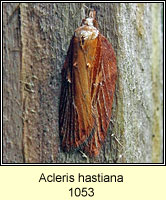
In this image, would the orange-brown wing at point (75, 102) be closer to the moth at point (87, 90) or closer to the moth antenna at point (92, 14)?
the moth at point (87, 90)

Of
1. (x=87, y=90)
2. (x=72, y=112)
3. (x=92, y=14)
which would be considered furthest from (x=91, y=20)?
(x=72, y=112)

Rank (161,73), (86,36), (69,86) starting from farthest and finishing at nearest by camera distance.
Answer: (161,73) < (86,36) < (69,86)

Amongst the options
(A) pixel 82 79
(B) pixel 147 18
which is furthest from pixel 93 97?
(B) pixel 147 18

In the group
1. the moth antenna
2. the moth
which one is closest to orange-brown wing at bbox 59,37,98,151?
the moth

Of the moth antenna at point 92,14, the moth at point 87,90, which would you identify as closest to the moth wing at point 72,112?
the moth at point 87,90

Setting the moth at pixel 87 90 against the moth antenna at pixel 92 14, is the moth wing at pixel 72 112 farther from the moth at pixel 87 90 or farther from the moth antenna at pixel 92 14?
the moth antenna at pixel 92 14

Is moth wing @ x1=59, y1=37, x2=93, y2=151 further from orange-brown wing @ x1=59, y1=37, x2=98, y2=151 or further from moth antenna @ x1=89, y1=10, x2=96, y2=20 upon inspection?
moth antenna @ x1=89, y1=10, x2=96, y2=20

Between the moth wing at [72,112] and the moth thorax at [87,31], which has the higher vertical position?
the moth thorax at [87,31]

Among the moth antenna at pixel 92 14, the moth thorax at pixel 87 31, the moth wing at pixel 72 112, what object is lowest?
the moth wing at pixel 72 112

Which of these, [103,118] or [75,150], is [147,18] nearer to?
[103,118]

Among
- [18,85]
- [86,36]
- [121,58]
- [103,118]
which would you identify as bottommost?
[103,118]
